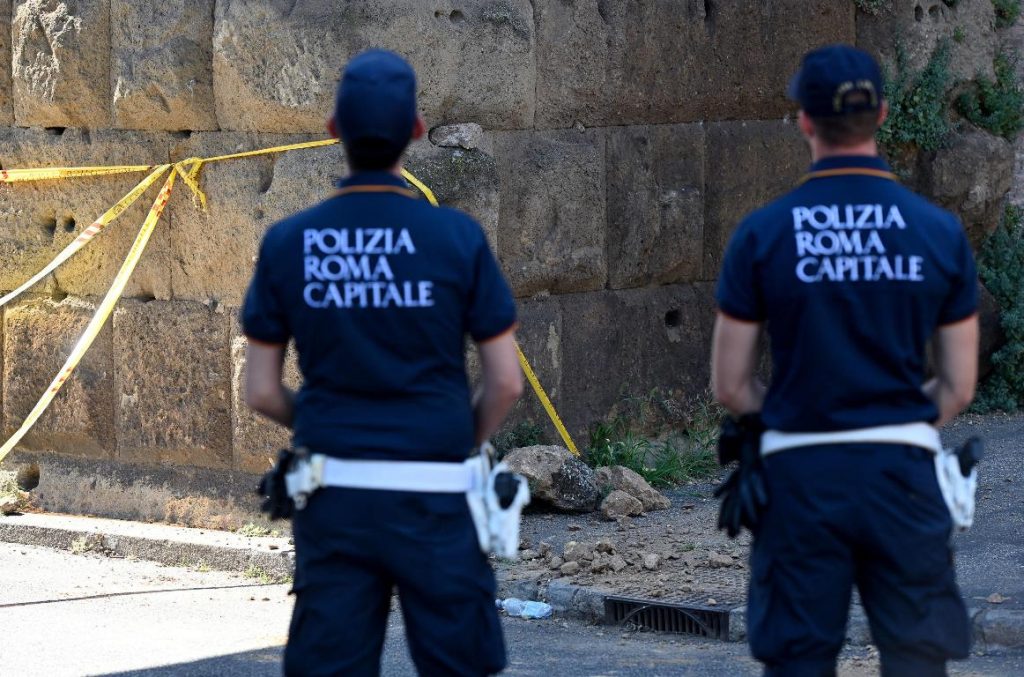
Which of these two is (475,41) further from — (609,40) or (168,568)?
(168,568)

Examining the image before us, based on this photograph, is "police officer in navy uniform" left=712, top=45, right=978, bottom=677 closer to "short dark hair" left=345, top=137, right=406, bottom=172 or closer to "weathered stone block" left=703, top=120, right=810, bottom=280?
"short dark hair" left=345, top=137, right=406, bottom=172

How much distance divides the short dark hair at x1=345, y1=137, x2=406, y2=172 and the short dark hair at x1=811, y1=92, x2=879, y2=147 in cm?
95

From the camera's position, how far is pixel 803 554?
3.52 meters

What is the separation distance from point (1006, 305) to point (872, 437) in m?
7.33

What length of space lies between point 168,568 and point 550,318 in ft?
7.48

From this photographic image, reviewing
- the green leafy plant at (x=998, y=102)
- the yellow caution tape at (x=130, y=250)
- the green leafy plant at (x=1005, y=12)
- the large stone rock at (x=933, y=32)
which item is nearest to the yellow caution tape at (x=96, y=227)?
the yellow caution tape at (x=130, y=250)

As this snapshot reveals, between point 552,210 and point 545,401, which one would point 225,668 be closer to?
point 545,401

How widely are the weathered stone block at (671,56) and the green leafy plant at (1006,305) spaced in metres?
1.88

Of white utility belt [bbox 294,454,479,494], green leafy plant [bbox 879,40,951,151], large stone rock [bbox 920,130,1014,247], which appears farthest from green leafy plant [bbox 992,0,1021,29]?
white utility belt [bbox 294,454,479,494]

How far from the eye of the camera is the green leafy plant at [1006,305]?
10211mm

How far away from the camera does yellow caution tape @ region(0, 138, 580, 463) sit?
7867 millimetres

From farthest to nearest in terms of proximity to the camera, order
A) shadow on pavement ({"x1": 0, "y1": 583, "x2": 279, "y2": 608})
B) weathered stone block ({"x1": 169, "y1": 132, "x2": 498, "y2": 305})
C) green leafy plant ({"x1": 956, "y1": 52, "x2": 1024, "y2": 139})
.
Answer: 1. green leafy plant ({"x1": 956, "y1": 52, "x2": 1024, "y2": 139})
2. weathered stone block ({"x1": 169, "y1": 132, "x2": 498, "y2": 305})
3. shadow on pavement ({"x1": 0, "y1": 583, "x2": 279, "y2": 608})

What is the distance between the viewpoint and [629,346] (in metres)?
8.67

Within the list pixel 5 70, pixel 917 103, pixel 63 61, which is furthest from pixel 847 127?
pixel 917 103
